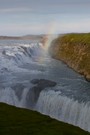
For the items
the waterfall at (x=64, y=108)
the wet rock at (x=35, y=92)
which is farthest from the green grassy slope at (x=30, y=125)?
the wet rock at (x=35, y=92)

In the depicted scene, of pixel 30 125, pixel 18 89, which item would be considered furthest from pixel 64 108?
pixel 30 125

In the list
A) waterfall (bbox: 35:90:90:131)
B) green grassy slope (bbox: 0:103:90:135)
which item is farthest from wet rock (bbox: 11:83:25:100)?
green grassy slope (bbox: 0:103:90:135)

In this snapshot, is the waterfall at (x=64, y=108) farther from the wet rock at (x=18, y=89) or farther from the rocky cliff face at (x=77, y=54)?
the rocky cliff face at (x=77, y=54)

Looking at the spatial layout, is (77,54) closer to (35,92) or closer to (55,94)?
(35,92)

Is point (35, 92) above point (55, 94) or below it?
below

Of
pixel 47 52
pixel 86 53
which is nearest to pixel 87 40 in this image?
pixel 86 53

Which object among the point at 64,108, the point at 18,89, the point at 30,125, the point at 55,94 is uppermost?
the point at 30,125

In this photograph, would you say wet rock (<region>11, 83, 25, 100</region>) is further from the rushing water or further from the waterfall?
the waterfall
